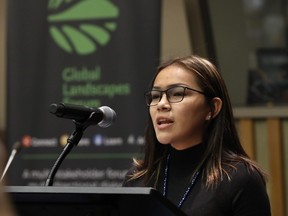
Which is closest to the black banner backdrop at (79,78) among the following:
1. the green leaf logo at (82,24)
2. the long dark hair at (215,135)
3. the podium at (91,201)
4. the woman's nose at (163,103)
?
the green leaf logo at (82,24)

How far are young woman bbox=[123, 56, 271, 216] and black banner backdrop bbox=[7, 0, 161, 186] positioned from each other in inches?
73.5

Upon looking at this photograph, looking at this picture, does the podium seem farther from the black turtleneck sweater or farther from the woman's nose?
the woman's nose

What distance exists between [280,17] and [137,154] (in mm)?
1901

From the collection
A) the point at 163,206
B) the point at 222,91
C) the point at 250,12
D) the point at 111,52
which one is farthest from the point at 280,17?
the point at 163,206

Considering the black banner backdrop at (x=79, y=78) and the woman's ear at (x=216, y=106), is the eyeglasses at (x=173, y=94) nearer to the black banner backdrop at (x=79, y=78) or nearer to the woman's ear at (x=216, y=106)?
the woman's ear at (x=216, y=106)

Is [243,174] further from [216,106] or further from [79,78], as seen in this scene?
[79,78]

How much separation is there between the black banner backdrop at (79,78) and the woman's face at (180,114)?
1886 millimetres

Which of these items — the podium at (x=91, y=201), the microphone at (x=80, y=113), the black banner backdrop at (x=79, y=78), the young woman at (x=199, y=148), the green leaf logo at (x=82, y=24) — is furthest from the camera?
the green leaf logo at (x=82, y=24)

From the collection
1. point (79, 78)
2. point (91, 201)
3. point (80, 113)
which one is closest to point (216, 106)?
point (80, 113)

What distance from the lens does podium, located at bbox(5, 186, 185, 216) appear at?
4.85ft

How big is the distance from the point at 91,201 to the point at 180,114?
66 centimetres

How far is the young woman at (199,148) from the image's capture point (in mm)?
2049

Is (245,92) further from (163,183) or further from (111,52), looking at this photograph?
(163,183)

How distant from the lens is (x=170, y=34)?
5.05 meters
